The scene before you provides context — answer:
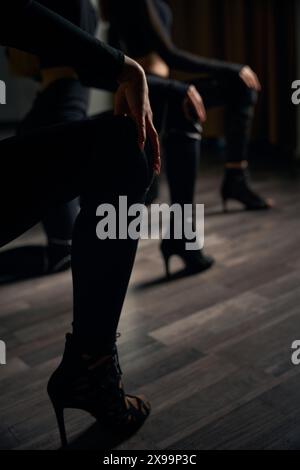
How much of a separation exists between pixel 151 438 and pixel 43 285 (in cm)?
86

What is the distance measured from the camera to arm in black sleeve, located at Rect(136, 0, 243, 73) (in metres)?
1.75

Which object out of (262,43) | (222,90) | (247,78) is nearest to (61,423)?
(222,90)

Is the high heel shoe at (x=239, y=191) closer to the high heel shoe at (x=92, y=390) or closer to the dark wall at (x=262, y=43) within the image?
the dark wall at (x=262, y=43)

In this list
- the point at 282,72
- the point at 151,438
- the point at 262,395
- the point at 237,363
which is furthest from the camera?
the point at 282,72

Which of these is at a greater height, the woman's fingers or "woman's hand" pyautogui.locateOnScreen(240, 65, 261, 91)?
"woman's hand" pyautogui.locateOnScreen(240, 65, 261, 91)

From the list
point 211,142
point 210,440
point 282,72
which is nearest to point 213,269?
point 210,440

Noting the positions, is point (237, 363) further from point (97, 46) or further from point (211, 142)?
point (211, 142)

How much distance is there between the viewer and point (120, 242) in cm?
88

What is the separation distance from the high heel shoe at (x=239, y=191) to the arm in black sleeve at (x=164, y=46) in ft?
1.62

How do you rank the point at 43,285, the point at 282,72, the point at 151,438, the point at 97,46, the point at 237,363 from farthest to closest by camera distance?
the point at 282,72, the point at 43,285, the point at 237,363, the point at 151,438, the point at 97,46

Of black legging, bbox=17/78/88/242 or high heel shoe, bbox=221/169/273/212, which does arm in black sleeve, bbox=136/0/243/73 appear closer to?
black legging, bbox=17/78/88/242

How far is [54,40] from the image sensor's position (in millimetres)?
779

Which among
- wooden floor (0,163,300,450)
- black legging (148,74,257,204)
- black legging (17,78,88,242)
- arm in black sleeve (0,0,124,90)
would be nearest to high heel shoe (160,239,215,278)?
wooden floor (0,163,300,450)

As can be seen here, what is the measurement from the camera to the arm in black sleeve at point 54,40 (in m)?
0.74
